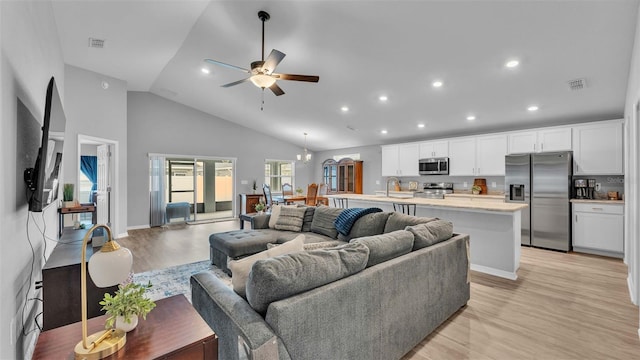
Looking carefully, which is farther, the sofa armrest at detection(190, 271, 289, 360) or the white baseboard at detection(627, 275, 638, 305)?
the white baseboard at detection(627, 275, 638, 305)

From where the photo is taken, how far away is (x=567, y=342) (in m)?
2.10

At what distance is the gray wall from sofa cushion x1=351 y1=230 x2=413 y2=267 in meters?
6.57

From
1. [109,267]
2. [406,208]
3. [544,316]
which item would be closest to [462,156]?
[406,208]

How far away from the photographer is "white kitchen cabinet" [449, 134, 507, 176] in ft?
18.2

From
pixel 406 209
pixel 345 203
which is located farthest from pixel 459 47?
pixel 345 203

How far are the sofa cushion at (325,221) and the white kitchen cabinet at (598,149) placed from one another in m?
4.20

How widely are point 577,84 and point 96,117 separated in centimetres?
752

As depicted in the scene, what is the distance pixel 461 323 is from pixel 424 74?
128 inches

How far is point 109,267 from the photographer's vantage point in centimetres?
101

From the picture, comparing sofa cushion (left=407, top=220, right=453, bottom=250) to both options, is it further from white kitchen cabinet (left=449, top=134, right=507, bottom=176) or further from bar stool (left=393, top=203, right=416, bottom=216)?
white kitchen cabinet (left=449, top=134, right=507, bottom=176)

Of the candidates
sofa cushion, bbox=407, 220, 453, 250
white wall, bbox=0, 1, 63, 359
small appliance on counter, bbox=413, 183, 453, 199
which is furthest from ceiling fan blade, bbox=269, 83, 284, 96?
small appliance on counter, bbox=413, 183, 453, 199

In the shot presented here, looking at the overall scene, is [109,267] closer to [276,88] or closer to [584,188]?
[276,88]

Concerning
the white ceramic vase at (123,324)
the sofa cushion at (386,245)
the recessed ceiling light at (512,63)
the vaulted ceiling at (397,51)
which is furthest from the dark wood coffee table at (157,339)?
the recessed ceiling light at (512,63)

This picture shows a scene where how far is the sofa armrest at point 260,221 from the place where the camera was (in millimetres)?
4211
